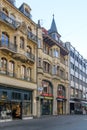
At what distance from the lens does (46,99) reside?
51000 millimetres

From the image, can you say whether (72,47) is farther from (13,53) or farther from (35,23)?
(13,53)

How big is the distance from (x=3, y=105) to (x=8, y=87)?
91.1 inches

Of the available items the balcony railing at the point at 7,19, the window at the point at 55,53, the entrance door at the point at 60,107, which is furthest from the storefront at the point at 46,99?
the balcony railing at the point at 7,19

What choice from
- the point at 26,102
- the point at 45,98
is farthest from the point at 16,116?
the point at 45,98

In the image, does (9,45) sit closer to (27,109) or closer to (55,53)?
Answer: (27,109)

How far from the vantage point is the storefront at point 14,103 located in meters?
35.0

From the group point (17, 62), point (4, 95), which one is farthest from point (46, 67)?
point (4, 95)

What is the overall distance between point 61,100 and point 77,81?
60.5ft

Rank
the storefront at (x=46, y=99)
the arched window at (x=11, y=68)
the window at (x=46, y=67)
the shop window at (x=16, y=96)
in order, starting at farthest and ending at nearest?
the window at (x=46, y=67) → the storefront at (x=46, y=99) → the shop window at (x=16, y=96) → the arched window at (x=11, y=68)

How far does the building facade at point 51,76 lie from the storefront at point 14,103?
3.63 meters

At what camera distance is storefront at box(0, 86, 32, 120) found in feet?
115

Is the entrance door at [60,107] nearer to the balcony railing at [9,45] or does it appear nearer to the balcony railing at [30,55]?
the balcony railing at [30,55]

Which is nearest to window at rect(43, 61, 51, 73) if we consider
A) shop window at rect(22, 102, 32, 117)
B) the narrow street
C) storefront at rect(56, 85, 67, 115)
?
storefront at rect(56, 85, 67, 115)

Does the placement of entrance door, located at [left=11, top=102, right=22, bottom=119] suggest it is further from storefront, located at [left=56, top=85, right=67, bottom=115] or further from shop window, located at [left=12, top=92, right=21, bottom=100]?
storefront, located at [left=56, top=85, right=67, bottom=115]
